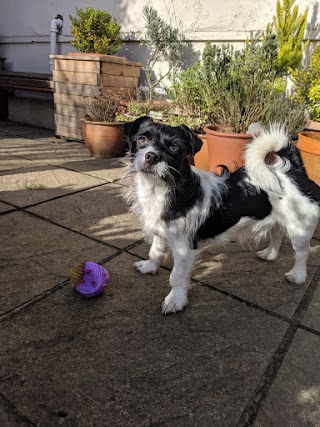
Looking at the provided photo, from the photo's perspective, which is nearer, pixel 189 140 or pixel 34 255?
pixel 189 140

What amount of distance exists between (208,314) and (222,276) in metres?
0.55

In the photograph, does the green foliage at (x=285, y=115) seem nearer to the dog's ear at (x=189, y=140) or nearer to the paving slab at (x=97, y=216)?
the paving slab at (x=97, y=216)

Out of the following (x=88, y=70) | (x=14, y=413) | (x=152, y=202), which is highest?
(x=88, y=70)

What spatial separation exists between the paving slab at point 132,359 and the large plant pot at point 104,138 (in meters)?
4.19

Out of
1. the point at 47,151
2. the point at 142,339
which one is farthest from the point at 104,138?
the point at 142,339

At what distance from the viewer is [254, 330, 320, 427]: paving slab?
158 cm

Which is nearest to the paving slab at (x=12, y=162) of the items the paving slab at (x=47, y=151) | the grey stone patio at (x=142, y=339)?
the paving slab at (x=47, y=151)

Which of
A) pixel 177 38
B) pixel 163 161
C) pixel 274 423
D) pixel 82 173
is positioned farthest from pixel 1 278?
pixel 177 38

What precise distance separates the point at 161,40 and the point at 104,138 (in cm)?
276

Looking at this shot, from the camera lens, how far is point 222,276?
2820 mm

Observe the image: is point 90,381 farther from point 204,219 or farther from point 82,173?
point 82,173

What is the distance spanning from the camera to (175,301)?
2334 mm

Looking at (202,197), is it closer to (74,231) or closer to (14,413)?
(74,231)

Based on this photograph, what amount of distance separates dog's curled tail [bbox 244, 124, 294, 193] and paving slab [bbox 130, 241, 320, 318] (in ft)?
2.61
